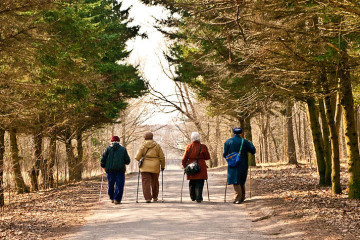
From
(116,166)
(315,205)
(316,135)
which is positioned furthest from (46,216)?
(316,135)

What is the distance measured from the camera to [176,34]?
69.7 ft

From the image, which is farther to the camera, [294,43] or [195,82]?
[195,82]

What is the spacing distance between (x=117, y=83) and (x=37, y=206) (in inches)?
461

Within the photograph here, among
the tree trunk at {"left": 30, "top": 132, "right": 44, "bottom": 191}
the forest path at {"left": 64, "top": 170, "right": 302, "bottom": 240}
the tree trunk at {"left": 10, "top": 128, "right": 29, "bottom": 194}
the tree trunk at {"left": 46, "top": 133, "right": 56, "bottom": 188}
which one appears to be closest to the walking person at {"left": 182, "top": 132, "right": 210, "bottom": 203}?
the forest path at {"left": 64, "top": 170, "right": 302, "bottom": 240}

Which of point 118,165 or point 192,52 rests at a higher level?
point 192,52

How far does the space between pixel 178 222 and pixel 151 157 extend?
12.3 ft

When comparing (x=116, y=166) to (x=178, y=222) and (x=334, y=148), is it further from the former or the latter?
(x=334, y=148)

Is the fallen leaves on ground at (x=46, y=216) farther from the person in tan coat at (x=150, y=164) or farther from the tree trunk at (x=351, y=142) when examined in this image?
the tree trunk at (x=351, y=142)

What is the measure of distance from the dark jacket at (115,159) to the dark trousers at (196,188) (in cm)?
194

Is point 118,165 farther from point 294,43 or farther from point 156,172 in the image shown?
point 294,43

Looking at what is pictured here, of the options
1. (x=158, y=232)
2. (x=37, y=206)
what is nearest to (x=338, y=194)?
(x=158, y=232)

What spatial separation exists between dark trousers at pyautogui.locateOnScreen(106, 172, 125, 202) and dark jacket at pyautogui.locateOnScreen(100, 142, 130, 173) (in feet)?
0.57

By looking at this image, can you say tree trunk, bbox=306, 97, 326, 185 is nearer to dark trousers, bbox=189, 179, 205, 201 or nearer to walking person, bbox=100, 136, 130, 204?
dark trousers, bbox=189, 179, 205, 201

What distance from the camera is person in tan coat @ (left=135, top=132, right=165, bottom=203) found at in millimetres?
11734
